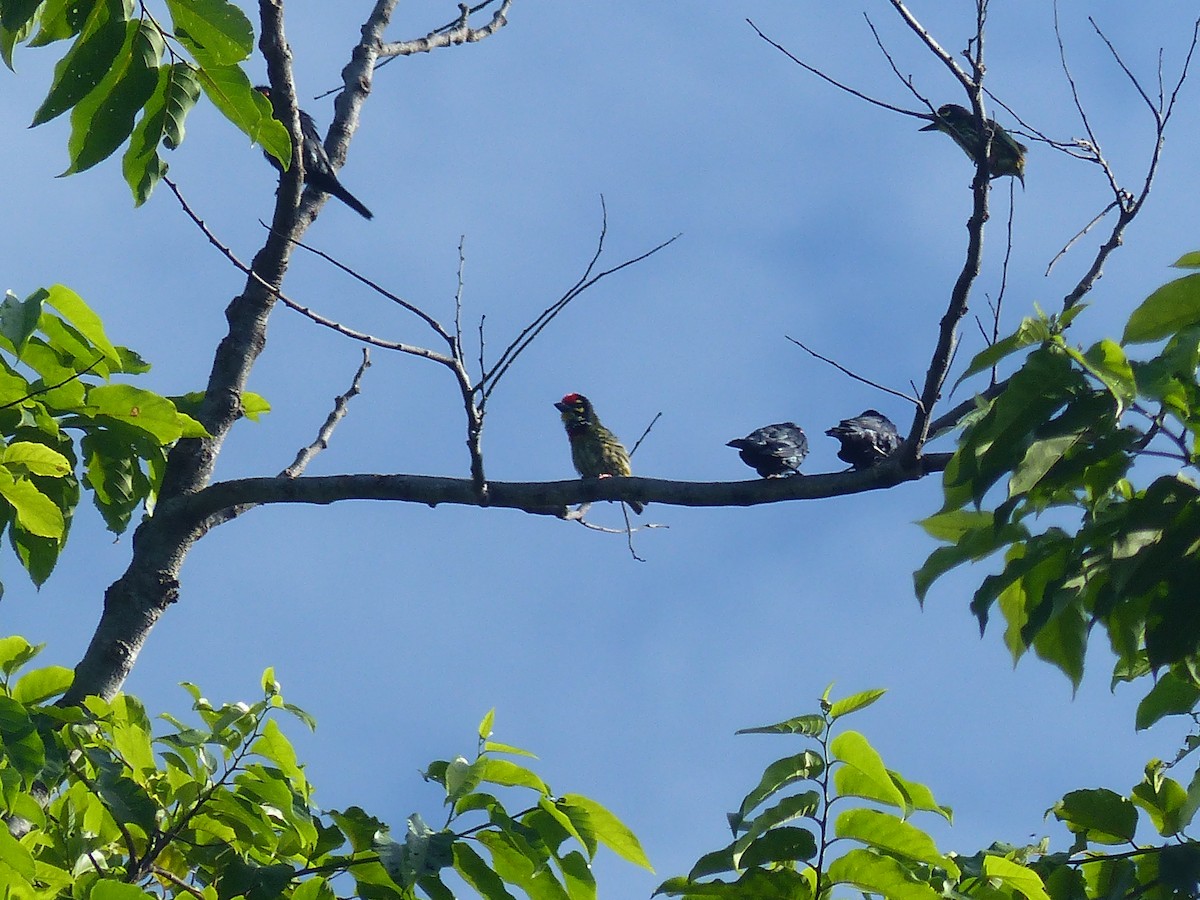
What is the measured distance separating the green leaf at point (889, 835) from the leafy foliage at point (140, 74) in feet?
4.62

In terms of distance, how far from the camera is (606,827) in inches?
90.9

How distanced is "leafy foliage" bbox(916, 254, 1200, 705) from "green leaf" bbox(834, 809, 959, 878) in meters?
0.39

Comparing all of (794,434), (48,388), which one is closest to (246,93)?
(48,388)

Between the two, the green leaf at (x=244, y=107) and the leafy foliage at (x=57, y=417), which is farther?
the leafy foliage at (x=57, y=417)

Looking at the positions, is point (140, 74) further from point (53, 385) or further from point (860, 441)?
point (860, 441)

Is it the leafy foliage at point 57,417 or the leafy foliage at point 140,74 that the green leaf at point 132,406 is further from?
the leafy foliage at point 140,74

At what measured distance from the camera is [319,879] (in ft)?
7.21

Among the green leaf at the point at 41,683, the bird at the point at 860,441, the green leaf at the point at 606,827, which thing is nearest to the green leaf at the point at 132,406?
the green leaf at the point at 41,683

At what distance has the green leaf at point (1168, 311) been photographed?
1841mm

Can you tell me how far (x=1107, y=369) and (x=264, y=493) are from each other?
2446 millimetres

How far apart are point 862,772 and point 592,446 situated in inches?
253

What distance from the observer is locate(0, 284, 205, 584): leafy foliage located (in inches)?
98.7

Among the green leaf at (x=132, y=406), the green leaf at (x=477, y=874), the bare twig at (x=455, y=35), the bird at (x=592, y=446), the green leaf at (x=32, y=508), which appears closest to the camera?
the green leaf at (x=477, y=874)

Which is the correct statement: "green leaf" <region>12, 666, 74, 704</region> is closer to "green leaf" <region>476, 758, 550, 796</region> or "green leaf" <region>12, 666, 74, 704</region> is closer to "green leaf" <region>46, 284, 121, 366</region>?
"green leaf" <region>46, 284, 121, 366</region>
